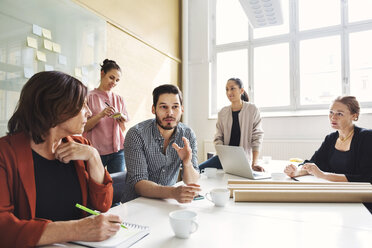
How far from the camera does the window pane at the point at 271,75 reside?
4577 millimetres

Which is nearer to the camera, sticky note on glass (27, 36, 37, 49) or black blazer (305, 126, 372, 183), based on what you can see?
black blazer (305, 126, 372, 183)

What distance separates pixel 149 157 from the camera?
149cm

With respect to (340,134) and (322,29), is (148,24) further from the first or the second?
(340,134)

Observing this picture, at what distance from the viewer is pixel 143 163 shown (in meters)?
1.41

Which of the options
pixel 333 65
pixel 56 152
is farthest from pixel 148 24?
pixel 56 152

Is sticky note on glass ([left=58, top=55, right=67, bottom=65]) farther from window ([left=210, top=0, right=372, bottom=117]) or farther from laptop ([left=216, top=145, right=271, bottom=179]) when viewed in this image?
window ([left=210, top=0, right=372, bottom=117])

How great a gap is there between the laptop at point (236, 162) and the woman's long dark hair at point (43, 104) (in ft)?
3.29

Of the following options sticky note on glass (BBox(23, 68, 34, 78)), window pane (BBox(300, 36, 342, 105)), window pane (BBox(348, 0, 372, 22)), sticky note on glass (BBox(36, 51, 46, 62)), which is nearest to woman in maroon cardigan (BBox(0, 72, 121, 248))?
sticky note on glass (BBox(23, 68, 34, 78))

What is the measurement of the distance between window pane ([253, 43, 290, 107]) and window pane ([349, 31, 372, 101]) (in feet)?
3.29

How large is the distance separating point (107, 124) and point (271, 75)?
333cm

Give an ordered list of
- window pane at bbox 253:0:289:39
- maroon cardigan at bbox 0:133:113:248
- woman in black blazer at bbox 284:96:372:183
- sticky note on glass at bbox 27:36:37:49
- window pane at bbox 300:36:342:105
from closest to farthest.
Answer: maroon cardigan at bbox 0:133:113:248
woman in black blazer at bbox 284:96:372:183
sticky note on glass at bbox 27:36:37:49
window pane at bbox 300:36:342:105
window pane at bbox 253:0:289:39

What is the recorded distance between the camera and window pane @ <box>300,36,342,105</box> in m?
4.24

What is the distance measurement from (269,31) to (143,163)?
4.27 m

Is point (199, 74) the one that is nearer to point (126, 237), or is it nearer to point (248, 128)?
point (248, 128)
